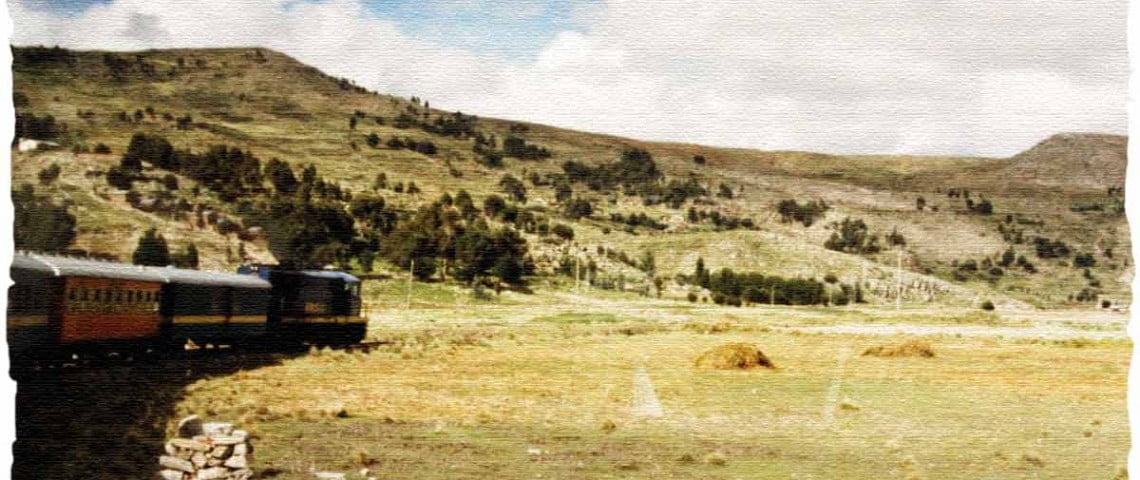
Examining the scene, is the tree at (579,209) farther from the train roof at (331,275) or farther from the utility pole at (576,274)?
the train roof at (331,275)

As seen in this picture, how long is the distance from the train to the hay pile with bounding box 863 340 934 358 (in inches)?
220

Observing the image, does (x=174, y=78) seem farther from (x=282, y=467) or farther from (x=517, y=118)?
(x=282, y=467)

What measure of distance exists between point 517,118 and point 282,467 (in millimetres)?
4323

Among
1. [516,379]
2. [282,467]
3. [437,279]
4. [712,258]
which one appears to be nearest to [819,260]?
[712,258]

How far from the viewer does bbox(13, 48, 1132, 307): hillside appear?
9.47 meters

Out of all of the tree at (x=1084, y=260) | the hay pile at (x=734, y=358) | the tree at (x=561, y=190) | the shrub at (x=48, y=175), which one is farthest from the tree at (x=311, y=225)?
the tree at (x=1084, y=260)

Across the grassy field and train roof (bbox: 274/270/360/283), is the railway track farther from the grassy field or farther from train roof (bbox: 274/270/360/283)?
train roof (bbox: 274/270/360/283)

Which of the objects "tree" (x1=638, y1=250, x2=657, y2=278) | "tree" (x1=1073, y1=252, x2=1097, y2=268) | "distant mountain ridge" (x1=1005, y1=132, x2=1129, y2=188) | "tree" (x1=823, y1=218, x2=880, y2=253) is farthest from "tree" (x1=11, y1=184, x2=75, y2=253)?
"tree" (x1=1073, y1=252, x2=1097, y2=268)

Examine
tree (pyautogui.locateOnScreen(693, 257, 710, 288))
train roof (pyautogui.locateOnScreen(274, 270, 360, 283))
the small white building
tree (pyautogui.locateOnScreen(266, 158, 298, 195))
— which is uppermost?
the small white building

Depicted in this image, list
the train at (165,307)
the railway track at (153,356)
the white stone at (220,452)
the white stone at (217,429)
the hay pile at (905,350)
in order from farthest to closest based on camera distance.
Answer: the hay pile at (905,350), the railway track at (153,356), the train at (165,307), the white stone at (217,429), the white stone at (220,452)

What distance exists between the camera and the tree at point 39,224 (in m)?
9.13

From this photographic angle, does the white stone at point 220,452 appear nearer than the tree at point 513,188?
Yes

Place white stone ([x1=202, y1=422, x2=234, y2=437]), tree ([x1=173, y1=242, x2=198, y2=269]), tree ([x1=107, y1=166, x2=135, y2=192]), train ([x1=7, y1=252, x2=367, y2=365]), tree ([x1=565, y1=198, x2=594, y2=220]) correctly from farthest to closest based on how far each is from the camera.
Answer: tree ([x1=565, y1=198, x2=594, y2=220])
tree ([x1=173, y1=242, x2=198, y2=269])
tree ([x1=107, y1=166, x2=135, y2=192])
train ([x1=7, y1=252, x2=367, y2=365])
white stone ([x1=202, y1=422, x2=234, y2=437])

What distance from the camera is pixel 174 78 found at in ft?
31.3
